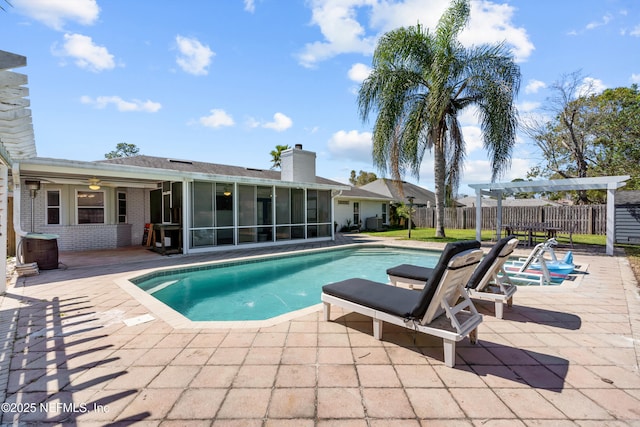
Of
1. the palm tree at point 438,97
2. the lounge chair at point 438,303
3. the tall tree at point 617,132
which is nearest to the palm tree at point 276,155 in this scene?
the palm tree at point 438,97

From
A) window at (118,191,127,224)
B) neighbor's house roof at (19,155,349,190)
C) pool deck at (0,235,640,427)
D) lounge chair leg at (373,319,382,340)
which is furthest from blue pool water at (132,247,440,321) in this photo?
window at (118,191,127,224)

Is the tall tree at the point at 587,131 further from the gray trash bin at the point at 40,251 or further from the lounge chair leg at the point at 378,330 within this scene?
the gray trash bin at the point at 40,251

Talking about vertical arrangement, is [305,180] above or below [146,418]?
above

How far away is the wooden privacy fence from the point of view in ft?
54.0

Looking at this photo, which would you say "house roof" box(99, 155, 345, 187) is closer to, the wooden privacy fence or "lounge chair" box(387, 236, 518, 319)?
"lounge chair" box(387, 236, 518, 319)

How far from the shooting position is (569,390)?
2.26 metres

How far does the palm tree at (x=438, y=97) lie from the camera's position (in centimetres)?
A: 1224

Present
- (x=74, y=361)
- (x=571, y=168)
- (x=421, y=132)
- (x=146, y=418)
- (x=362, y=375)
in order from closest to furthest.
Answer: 1. (x=146, y=418)
2. (x=362, y=375)
3. (x=74, y=361)
4. (x=421, y=132)
5. (x=571, y=168)

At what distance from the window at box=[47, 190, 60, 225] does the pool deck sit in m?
8.08

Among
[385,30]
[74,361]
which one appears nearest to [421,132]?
[385,30]

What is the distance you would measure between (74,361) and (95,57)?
8.80 meters

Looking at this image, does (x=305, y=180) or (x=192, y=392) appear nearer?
(x=192, y=392)

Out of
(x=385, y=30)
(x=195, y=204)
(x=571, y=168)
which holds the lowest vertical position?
(x=195, y=204)

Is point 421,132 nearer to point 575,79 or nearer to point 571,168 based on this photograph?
point 575,79
